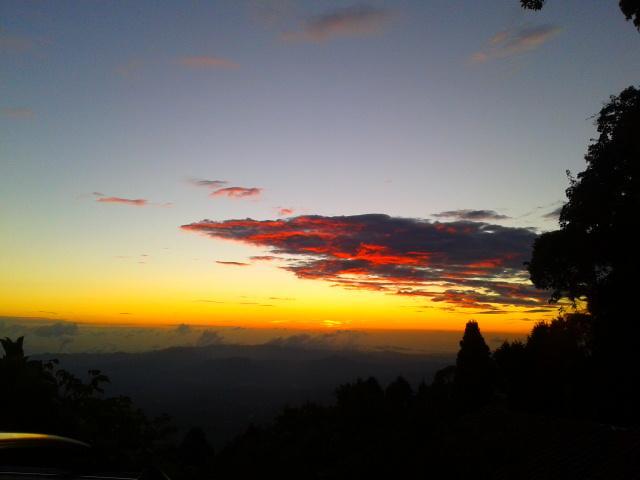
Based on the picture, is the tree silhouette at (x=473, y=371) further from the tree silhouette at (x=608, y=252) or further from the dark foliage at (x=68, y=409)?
the dark foliage at (x=68, y=409)

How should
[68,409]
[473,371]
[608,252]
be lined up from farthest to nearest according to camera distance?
[473,371] < [608,252] < [68,409]

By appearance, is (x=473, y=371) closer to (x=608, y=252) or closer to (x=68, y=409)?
(x=608, y=252)

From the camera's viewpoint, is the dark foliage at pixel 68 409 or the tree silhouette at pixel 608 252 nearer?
the dark foliage at pixel 68 409

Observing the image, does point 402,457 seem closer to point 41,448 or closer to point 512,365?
point 41,448

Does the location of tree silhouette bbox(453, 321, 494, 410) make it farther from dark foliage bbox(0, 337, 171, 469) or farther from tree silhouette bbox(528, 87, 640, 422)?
dark foliage bbox(0, 337, 171, 469)

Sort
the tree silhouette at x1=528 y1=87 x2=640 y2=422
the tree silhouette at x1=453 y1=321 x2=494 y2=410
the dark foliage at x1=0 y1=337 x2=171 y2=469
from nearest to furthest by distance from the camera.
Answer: the dark foliage at x1=0 y1=337 x2=171 y2=469 → the tree silhouette at x1=528 y1=87 x2=640 y2=422 → the tree silhouette at x1=453 y1=321 x2=494 y2=410

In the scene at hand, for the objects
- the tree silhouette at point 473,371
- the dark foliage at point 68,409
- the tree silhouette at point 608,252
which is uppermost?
the tree silhouette at point 608,252

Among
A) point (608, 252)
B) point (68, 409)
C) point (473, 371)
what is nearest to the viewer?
point (68, 409)

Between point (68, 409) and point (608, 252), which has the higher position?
point (608, 252)

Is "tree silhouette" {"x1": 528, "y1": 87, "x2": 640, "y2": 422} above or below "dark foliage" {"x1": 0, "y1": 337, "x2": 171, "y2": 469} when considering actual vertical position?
above

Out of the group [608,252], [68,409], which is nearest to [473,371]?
[608,252]

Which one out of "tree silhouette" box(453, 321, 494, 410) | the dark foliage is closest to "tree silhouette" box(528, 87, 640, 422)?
"tree silhouette" box(453, 321, 494, 410)

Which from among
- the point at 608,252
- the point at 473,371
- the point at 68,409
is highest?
the point at 608,252

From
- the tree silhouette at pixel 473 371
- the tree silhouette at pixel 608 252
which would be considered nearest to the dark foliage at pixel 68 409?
the tree silhouette at pixel 608 252
